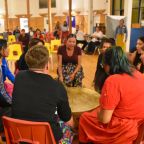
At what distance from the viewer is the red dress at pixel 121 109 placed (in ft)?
6.15

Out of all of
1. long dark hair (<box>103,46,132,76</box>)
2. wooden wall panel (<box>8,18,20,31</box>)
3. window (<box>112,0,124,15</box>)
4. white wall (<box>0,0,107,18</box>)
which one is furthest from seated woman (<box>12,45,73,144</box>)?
wooden wall panel (<box>8,18,20,31</box>)

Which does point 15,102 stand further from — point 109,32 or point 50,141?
point 109,32

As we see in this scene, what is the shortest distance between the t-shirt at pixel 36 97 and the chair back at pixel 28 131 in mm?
86

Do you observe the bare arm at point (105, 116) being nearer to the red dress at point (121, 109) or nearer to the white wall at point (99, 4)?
the red dress at point (121, 109)

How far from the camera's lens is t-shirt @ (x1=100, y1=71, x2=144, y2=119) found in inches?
73.5

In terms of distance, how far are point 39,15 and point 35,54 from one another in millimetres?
18956

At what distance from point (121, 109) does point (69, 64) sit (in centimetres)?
218

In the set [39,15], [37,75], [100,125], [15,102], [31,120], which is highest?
[39,15]

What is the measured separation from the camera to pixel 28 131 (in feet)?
5.57

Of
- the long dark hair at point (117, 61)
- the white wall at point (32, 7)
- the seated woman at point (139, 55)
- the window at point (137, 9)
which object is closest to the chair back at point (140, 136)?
the long dark hair at point (117, 61)

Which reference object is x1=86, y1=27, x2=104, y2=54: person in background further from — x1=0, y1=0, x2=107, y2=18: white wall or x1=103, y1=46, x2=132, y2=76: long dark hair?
x1=103, y1=46, x2=132, y2=76: long dark hair

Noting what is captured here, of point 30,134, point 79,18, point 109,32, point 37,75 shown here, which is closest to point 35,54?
point 37,75

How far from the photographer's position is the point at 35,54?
1.82 meters

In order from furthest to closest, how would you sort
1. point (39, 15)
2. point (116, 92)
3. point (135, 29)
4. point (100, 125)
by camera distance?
point (39, 15)
point (135, 29)
point (100, 125)
point (116, 92)
